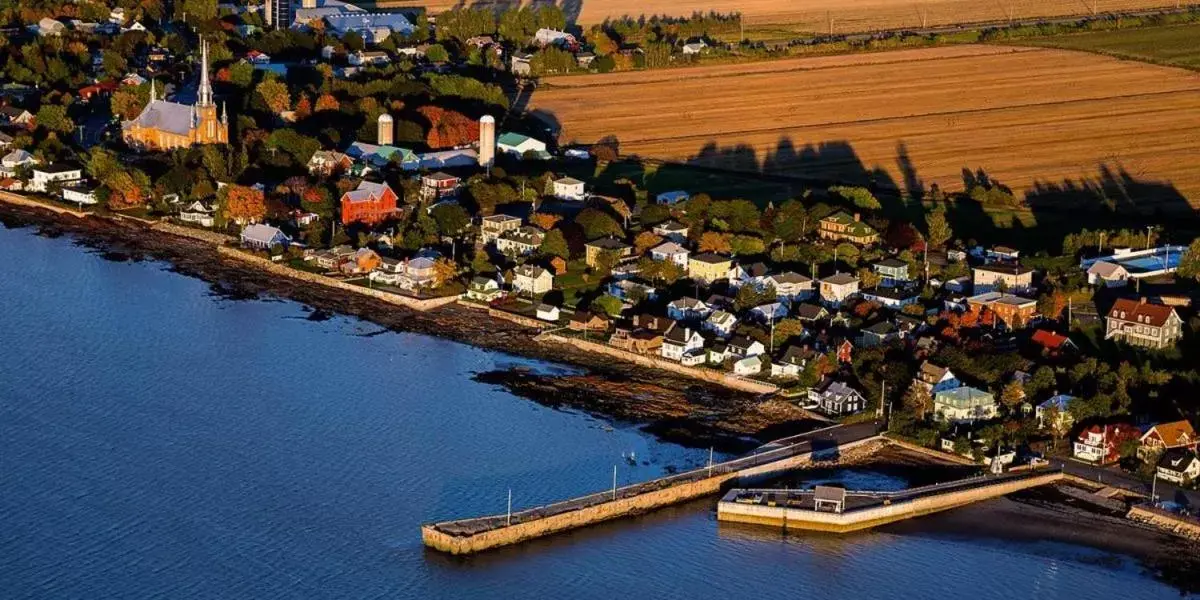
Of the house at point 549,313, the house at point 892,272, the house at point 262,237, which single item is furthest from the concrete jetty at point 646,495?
the house at point 262,237

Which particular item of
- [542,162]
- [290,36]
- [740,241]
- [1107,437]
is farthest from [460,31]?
[1107,437]

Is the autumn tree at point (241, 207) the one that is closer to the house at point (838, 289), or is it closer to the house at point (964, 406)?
the house at point (838, 289)

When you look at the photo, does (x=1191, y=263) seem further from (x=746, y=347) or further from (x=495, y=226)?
(x=495, y=226)

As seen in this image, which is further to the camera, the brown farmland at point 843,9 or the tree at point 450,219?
the brown farmland at point 843,9

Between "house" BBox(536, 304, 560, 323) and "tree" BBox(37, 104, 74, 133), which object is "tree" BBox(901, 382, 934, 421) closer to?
"house" BBox(536, 304, 560, 323)

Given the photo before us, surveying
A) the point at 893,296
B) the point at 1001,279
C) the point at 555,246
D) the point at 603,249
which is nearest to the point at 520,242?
the point at 555,246

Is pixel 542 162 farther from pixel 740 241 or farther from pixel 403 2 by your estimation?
pixel 403 2
